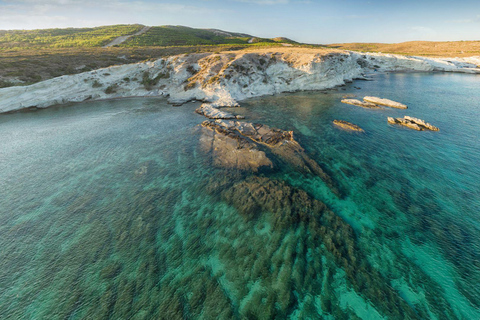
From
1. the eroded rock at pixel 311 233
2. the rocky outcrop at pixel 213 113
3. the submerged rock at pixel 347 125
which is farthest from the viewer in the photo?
the rocky outcrop at pixel 213 113

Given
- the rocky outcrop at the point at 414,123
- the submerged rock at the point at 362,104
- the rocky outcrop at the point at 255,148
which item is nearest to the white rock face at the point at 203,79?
the submerged rock at the point at 362,104

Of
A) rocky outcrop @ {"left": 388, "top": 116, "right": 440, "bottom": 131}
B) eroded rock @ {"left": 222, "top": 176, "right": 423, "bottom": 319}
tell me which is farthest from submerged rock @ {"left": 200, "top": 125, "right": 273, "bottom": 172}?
rocky outcrop @ {"left": 388, "top": 116, "right": 440, "bottom": 131}

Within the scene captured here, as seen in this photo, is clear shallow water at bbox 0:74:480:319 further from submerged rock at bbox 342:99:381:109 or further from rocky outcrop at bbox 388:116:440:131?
submerged rock at bbox 342:99:381:109

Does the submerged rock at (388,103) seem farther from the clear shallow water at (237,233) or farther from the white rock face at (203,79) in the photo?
the white rock face at (203,79)

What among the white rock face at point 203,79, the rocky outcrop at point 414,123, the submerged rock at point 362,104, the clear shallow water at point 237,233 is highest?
the white rock face at point 203,79

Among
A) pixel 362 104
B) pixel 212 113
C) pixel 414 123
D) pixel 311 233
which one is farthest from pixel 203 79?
pixel 311 233

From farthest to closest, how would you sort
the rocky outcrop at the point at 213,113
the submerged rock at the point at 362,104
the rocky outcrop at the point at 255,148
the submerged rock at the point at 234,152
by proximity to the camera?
the submerged rock at the point at 362,104, the rocky outcrop at the point at 213,113, the submerged rock at the point at 234,152, the rocky outcrop at the point at 255,148

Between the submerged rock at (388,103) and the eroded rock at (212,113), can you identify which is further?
the submerged rock at (388,103)
